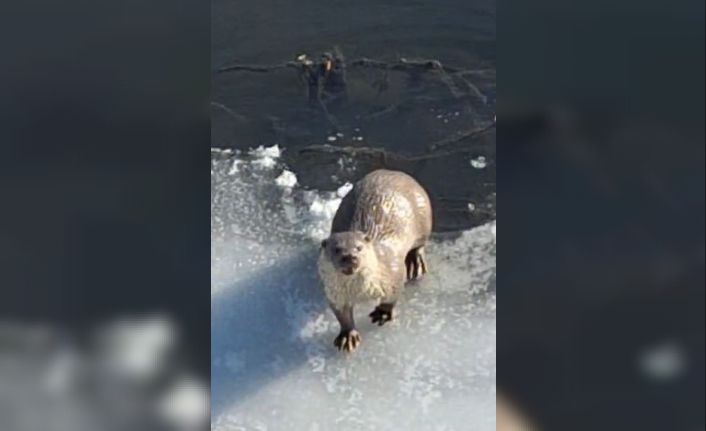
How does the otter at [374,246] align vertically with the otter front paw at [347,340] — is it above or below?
above

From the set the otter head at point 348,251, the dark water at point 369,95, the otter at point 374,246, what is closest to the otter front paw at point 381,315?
the otter at point 374,246

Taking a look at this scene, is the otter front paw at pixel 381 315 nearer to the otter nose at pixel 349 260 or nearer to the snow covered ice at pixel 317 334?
the snow covered ice at pixel 317 334

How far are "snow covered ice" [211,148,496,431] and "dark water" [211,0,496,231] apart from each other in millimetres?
134

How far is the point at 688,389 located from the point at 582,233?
333 mm

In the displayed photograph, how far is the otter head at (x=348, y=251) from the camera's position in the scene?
228cm

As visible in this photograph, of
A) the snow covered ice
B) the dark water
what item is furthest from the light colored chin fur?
the dark water

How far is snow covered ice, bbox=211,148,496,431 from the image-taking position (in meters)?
2.34

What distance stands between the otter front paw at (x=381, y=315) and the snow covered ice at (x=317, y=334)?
0.02 meters

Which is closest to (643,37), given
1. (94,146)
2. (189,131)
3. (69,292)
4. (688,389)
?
(688,389)

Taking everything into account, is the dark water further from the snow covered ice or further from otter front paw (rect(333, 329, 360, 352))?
otter front paw (rect(333, 329, 360, 352))

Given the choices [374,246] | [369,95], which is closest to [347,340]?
[374,246]

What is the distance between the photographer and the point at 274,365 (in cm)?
244

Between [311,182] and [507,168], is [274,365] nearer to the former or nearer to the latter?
[311,182]

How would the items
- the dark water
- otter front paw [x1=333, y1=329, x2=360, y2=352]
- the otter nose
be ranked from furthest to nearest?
the dark water < otter front paw [x1=333, y1=329, x2=360, y2=352] < the otter nose
